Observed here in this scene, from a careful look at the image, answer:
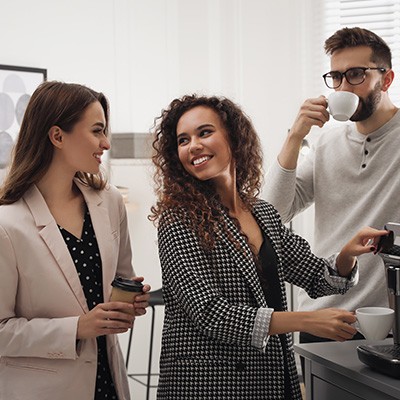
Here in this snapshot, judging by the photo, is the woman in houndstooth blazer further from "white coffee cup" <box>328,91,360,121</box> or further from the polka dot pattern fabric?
"white coffee cup" <box>328,91,360,121</box>

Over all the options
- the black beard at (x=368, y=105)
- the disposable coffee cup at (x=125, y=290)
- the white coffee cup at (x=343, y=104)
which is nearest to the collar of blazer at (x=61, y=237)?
the disposable coffee cup at (x=125, y=290)

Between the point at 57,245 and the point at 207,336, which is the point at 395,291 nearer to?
the point at 207,336

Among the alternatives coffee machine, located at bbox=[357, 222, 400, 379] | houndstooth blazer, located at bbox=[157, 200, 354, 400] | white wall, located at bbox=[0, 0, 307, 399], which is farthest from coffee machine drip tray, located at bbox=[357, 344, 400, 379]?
white wall, located at bbox=[0, 0, 307, 399]

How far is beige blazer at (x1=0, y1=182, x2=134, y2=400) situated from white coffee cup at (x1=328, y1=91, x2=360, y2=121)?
0.92 metres

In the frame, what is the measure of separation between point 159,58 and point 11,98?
1.04 metres

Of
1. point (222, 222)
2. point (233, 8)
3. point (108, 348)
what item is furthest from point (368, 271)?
point (233, 8)

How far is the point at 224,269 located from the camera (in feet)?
5.69

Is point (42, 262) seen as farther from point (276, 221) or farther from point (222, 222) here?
point (276, 221)

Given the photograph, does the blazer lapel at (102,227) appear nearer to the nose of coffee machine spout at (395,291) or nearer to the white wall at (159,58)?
the nose of coffee machine spout at (395,291)

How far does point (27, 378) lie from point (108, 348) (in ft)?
0.73

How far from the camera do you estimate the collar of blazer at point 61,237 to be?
183 centimetres

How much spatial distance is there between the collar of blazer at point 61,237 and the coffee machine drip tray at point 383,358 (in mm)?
679

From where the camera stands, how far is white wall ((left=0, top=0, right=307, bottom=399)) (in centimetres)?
457

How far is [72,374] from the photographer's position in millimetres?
1836
